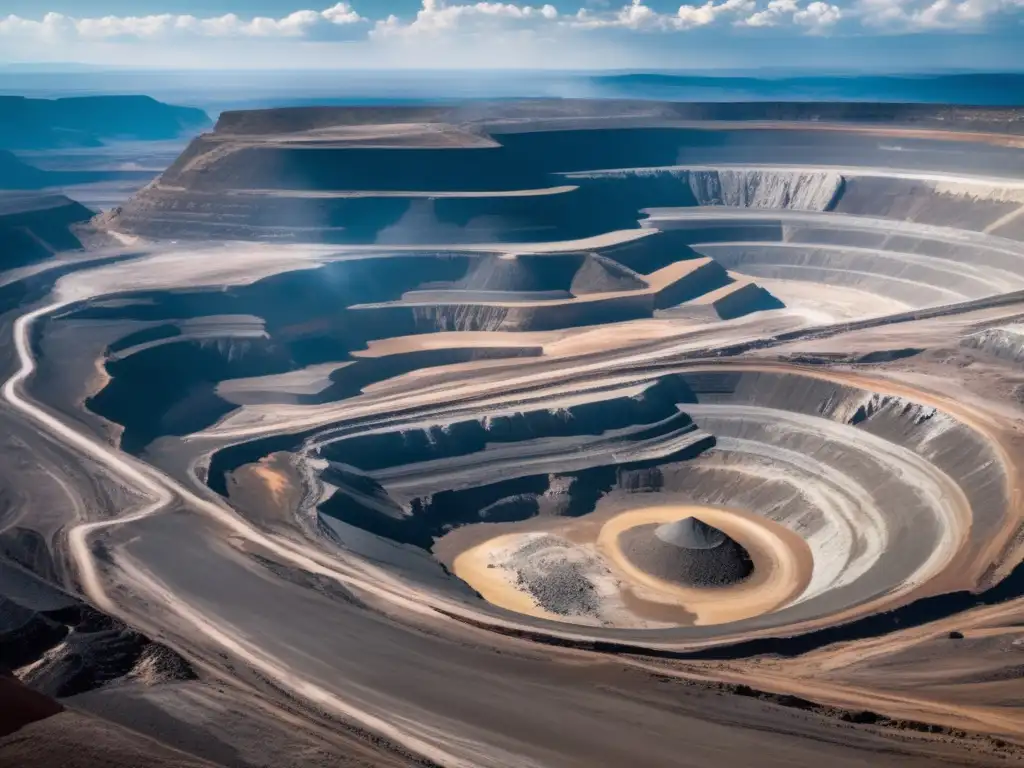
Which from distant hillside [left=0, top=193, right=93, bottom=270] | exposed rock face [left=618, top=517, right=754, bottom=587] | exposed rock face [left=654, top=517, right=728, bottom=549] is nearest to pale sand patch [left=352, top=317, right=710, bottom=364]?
exposed rock face [left=654, top=517, right=728, bottom=549]

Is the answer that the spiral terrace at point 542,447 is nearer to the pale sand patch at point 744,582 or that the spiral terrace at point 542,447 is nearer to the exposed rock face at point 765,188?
the pale sand patch at point 744,582

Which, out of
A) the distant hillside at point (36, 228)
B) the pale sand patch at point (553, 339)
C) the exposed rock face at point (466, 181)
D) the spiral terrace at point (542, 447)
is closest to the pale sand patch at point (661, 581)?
the spiral terrace at point (542, 447)

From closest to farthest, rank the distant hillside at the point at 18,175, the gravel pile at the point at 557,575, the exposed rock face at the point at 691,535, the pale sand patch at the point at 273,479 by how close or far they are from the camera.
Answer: the gravel pile at the point at 557,575 < the exposed rock face at the point at 691,535 < the pale sand patch at the point at 273,479 < the distant hillside at the point at 18,175

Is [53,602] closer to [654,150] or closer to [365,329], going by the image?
[365,329]

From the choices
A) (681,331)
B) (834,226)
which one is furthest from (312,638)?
(834,226)

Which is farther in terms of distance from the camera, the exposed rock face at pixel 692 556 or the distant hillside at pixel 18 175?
the distant hillside at pixel 18 175

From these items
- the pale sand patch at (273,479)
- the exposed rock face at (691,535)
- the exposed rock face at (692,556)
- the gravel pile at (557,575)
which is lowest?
the gravel pile at (557,575)

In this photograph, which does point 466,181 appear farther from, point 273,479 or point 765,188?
point 273,479

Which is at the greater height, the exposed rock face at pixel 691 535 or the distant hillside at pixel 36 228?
the distant hillside at pixel 36 228
